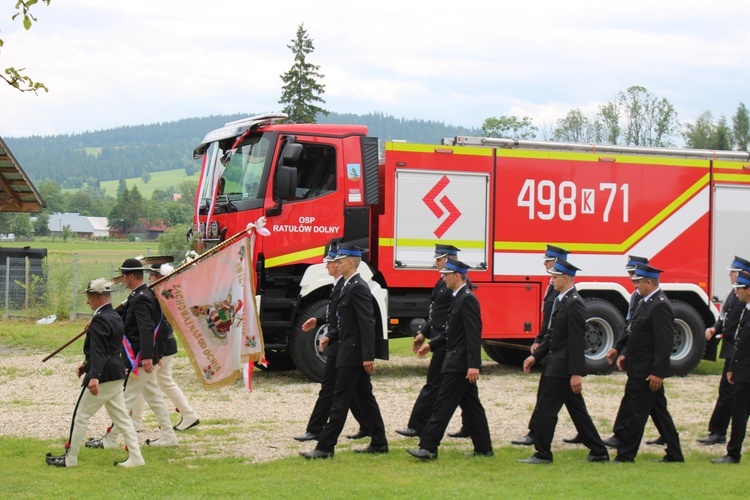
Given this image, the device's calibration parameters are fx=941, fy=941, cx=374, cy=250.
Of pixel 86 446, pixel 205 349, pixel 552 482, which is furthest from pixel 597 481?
pixel 86 446

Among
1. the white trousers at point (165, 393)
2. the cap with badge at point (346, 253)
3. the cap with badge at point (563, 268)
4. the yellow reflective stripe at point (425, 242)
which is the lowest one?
the white trousers at point (165, 393)

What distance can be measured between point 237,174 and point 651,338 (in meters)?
6.74

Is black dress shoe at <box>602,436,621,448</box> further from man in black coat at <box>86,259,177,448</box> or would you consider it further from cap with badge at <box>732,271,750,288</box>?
man in black coat at <box>86,259,177,448</box>

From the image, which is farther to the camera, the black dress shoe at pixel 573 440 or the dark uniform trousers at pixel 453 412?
the black dress shoe at pixel 573 440

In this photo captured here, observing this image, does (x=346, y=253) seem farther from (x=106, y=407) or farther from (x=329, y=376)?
(x=106, y=407)

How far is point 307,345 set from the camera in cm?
1329

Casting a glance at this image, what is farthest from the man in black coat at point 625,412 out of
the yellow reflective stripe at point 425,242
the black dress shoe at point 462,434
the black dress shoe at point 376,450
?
the yellow reflective stripe at point 425,242

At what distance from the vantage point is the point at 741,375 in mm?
8586

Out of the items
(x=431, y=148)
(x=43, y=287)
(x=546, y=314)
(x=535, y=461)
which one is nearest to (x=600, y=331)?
(x=431, y=148)

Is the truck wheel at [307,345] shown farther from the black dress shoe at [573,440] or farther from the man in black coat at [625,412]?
the man in black coat at [625,412]

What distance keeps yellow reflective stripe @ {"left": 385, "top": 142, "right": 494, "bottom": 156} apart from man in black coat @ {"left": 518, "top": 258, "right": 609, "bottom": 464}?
5.35m

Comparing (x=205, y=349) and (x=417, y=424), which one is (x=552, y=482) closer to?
(x=417, y=424)

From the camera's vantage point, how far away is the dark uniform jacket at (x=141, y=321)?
28.3 feet

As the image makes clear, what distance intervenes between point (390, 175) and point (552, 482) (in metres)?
6.78
